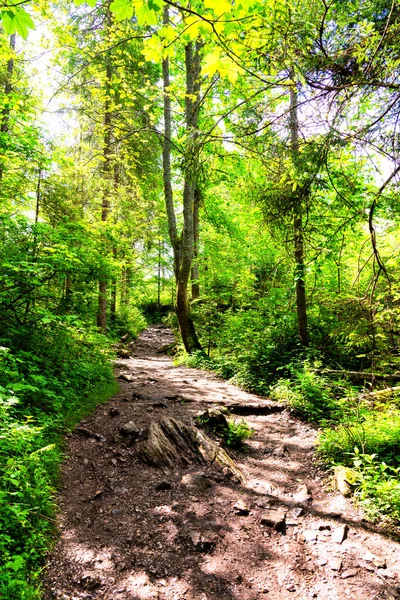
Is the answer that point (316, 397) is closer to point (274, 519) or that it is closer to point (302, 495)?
point (302, 495)

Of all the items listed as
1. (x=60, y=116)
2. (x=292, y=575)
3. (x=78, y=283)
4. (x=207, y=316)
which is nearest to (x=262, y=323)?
(x=207, y=316)

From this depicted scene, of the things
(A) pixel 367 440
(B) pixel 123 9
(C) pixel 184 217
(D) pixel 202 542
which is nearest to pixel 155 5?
(B) pixel 123 9

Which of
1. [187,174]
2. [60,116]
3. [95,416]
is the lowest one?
[95,416]

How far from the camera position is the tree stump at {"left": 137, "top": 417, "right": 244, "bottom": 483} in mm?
4496

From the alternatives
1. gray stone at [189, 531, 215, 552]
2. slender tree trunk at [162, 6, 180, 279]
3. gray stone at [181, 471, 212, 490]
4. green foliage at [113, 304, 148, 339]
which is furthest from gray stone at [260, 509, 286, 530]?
green foliage at [113, 304, 148, 339]

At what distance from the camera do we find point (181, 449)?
4.74m

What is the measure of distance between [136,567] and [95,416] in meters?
3.17

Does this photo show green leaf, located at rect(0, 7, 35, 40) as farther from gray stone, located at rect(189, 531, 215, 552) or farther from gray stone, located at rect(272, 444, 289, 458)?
gray stone, located at rect(272, 444, 289, 458)

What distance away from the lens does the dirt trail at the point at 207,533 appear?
2688mm

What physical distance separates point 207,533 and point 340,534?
140 centimetres

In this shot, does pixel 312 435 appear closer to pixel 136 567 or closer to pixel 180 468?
pixel 180 468

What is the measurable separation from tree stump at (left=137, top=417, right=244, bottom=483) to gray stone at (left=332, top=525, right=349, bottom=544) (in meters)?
1.29

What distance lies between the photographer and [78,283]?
7.09m

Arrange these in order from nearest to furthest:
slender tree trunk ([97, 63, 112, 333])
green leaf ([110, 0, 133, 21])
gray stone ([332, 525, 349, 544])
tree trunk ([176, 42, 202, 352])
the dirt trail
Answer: green leaf ([110, 0, 133, 21]) → the dirt trail → gray stone ([332, 525, 349, 544]) → tree trunk ([176, 42, 202, 352]) → slender tree trunk ([97, 63, 112, 333])
